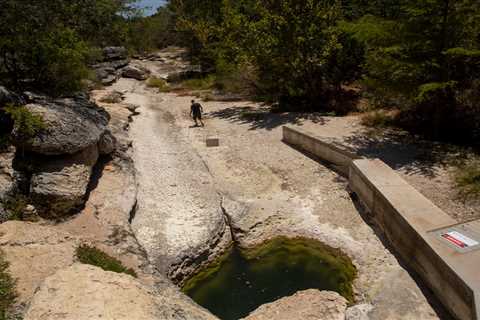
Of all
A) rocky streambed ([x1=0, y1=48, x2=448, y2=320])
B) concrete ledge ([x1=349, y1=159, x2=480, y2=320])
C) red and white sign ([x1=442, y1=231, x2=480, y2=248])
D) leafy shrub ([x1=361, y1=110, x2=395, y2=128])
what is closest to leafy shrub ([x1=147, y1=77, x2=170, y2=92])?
rocky streambed ([x1=0, y1=48, x2=448, y2=320])

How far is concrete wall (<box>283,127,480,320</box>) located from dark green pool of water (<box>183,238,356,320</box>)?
1575 mm

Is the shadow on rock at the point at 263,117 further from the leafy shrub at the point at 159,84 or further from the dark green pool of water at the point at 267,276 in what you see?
the leafy shrub at the point at 159,84

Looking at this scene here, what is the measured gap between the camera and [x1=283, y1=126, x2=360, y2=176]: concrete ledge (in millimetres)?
13180

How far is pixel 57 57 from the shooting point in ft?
49.6

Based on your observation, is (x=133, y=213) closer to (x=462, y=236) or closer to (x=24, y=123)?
(x=24, y=123)

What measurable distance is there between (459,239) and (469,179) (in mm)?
4516

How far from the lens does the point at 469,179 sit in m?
11.0

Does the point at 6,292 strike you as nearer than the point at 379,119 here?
Yes

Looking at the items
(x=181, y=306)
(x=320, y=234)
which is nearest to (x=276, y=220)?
(x=320, y=234)

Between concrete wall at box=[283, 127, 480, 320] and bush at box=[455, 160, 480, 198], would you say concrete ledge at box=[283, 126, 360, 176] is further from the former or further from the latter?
bush at box=[455, 160, 480, 198]

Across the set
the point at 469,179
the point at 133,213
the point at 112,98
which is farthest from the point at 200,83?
the point at 469,179

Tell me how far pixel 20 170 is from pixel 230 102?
58.7 feet

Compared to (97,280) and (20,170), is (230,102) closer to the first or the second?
(20,170)

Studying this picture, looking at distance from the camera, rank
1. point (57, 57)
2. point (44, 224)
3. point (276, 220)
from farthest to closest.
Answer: point (57, 57) < point (276, 220) < point (44, 224)
